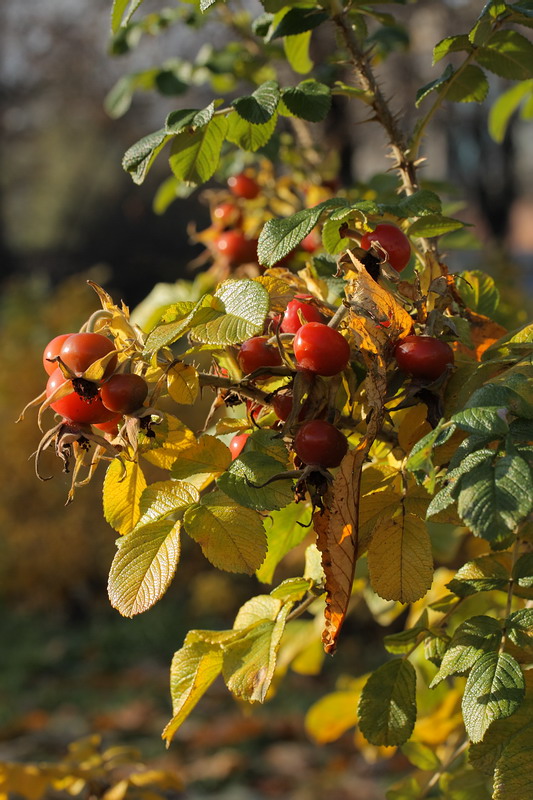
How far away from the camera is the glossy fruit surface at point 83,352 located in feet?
1.99

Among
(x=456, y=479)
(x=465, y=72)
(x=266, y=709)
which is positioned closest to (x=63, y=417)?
(x=456, y=479)

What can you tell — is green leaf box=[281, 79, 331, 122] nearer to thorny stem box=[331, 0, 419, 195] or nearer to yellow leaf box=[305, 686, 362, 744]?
thorny stem box=[331, 0, 419, 195]

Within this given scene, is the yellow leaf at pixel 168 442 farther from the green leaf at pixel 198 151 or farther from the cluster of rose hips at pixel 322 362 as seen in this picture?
the green leaf at pixel 198 151

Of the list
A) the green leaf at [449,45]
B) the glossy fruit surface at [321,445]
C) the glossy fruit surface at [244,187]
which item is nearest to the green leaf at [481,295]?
the green leaf at [449,45]

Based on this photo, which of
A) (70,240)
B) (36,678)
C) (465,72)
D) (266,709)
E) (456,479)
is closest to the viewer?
(456,479)

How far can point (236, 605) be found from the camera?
13.1ft

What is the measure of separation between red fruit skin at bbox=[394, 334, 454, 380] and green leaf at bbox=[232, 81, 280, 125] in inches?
10.8

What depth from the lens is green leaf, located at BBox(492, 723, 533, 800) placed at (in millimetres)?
612

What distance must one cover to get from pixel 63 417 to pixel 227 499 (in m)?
0.14

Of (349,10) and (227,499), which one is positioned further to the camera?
(349,10)

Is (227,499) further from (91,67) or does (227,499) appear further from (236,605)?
(91,67)

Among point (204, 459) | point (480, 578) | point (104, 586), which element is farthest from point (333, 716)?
point (104, 586)

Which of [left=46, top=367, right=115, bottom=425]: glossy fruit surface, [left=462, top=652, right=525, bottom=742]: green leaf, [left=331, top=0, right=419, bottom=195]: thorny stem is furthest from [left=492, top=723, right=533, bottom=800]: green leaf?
[left=331, top=0, right=419, bottom=195]: thorny stem

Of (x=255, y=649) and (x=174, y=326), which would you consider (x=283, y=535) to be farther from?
(x=174, y=326)
